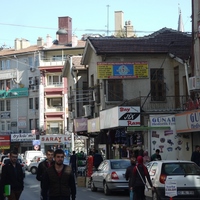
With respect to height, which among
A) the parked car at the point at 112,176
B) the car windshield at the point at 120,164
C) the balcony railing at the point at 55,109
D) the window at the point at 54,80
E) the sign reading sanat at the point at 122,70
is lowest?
the parked car at the point at 112,176

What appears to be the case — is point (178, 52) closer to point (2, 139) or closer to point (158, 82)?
point (158, 82)

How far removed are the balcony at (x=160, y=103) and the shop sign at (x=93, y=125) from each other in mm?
4024

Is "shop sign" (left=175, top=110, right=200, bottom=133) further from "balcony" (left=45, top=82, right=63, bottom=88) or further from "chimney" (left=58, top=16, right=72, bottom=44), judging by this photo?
"chimney" (left=58, top=16, right=72, bottom=44)

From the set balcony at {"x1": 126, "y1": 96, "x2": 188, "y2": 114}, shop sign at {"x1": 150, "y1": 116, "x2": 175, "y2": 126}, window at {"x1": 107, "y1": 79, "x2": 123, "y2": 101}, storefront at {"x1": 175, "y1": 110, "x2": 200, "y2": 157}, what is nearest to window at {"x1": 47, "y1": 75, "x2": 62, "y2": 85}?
window at {"x1": 107, "y1": 79, "x2": 123, "y2": 101}

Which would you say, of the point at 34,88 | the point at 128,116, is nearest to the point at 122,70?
the point at 128,116

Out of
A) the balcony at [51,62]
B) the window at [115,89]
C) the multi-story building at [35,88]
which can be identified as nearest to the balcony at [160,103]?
the window at [115,89]

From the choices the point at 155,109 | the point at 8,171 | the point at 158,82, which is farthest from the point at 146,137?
the point at 8,171

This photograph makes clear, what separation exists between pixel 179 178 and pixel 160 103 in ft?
65.8

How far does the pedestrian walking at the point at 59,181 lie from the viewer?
1015 centimetres

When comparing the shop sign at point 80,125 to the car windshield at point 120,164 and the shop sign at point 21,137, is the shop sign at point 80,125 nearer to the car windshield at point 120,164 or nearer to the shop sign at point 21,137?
the car windshield at point 120,164

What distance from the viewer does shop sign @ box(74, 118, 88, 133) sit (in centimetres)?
4499

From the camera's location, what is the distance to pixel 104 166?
2469 cm

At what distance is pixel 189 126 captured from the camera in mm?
27516

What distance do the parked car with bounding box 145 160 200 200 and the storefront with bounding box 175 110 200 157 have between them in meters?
7.75
